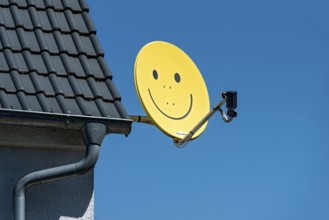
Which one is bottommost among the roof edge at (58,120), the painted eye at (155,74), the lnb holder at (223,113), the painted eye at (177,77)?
the roof edge at (58,120)

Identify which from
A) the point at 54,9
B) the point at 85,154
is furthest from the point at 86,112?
the point at 54,9

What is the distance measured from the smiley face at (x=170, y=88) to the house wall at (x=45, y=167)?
124cm

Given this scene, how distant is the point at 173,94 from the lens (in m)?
9.06

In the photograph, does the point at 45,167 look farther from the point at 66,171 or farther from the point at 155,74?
the point at 155,74

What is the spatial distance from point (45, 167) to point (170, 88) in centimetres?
234

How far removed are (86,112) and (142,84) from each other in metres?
1.45

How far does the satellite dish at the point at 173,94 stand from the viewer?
8.39 m

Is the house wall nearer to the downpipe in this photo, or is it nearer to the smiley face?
the downpipe

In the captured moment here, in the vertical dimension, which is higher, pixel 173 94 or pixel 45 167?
pixel 173 94

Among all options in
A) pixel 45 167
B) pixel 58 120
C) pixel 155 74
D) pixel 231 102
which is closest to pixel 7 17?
pixel 58 120

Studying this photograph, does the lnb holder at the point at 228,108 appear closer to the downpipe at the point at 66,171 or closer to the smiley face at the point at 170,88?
the smiley face at the point at 170,88

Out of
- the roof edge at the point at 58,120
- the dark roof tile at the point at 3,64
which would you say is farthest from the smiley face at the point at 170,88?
the dark roof tile at the point at 3,64

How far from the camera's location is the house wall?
6.92 metres

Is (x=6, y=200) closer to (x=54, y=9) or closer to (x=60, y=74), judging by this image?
(x=60, y=74)
